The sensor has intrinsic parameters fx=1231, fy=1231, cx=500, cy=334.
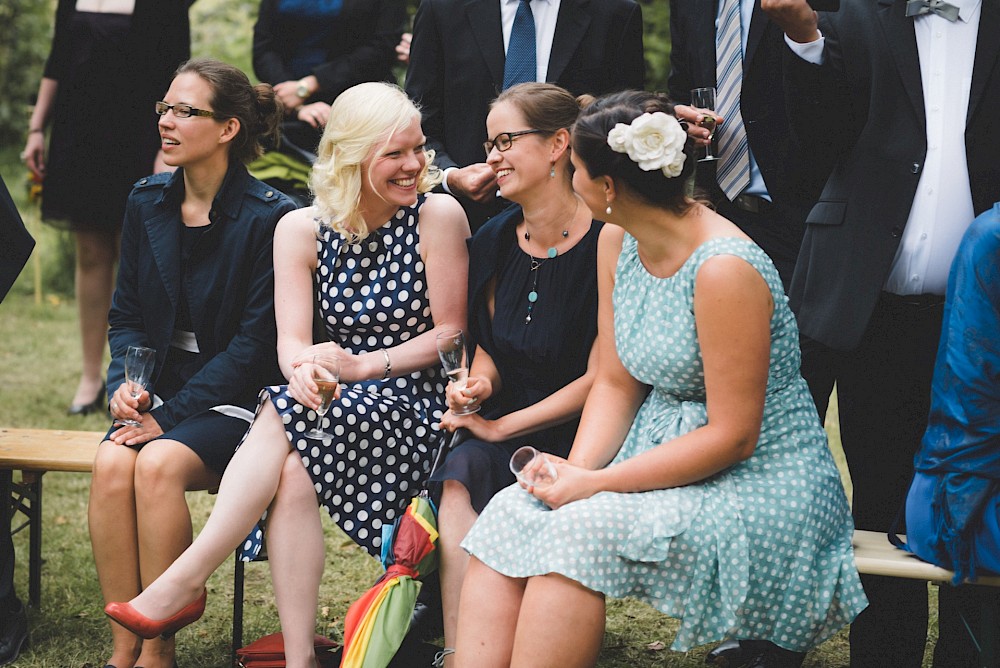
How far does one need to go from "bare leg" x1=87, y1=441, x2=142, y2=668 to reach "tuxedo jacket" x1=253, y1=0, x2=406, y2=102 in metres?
2.21

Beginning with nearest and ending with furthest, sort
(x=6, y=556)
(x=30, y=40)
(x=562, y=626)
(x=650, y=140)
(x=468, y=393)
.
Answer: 1. (x=562, y=626)
2. (x=650, y=140)
3. (x=468, y=393)
4. (x=6, y=556)
5. (x=30, y=40)

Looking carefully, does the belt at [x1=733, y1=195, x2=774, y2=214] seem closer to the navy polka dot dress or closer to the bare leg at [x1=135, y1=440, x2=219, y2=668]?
the navy polka dot dress

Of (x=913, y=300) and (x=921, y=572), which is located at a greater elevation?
(x=913, y=300)

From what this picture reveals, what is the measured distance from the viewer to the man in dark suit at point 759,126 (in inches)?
154

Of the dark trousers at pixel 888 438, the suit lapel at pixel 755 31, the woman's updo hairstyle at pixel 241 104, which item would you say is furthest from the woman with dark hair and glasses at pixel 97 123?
the dark trousers at pixel 888 438

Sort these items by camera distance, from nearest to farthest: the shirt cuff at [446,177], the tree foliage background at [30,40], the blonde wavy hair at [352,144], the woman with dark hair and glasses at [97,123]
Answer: the blonde wavy hair at [352,144], the shirt cuff at [446,177], the woman with dark hair and glasses at [97,123], the tree foliage background at [30,40]

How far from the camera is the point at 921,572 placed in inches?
121

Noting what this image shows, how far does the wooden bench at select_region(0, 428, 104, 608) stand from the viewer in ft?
13.1

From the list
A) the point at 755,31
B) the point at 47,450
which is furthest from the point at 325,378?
the point at 755,31

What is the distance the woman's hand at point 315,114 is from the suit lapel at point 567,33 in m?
Answer: 1.22

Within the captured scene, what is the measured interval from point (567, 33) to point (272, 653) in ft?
7.49

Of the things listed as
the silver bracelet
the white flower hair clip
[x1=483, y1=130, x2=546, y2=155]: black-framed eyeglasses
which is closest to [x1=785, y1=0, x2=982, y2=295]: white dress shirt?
the white flower hair clip

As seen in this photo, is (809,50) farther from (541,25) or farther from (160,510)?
(160,510)

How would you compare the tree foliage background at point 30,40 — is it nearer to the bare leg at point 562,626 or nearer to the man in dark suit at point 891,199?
the man in dark suit at point 891,199
